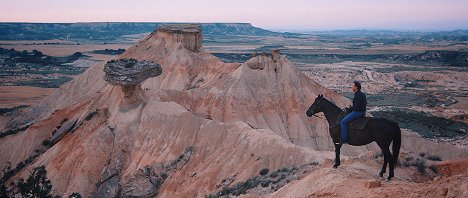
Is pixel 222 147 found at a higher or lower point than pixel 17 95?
higher

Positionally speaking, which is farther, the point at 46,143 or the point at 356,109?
the point at 46,143

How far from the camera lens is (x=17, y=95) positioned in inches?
2982

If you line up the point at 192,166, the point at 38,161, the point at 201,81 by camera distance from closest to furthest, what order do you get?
the point at 192,166, the point at 38,161, the point at 201,81

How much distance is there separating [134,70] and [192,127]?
284 inches

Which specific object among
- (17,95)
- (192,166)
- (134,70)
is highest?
(134,70)

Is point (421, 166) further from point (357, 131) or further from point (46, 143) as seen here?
point (46, 143)

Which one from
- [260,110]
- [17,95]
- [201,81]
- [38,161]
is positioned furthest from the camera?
[17,95]

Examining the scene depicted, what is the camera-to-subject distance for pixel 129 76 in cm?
3288

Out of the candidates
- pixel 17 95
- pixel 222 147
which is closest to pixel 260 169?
pixel 222 147

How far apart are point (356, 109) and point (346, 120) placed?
452 millimetres

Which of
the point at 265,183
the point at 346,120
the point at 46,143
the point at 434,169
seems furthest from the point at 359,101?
the point at 46,143

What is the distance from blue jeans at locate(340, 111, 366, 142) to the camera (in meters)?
13.1

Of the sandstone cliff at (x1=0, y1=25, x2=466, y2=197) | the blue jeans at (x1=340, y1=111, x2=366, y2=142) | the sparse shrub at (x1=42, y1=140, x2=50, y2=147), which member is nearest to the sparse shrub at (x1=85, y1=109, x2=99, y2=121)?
the sandstone cliff at (x1=0, y1=25, x2=466, y2=197)

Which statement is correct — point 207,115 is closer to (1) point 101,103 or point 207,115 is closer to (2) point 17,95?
(1) point 101,103
